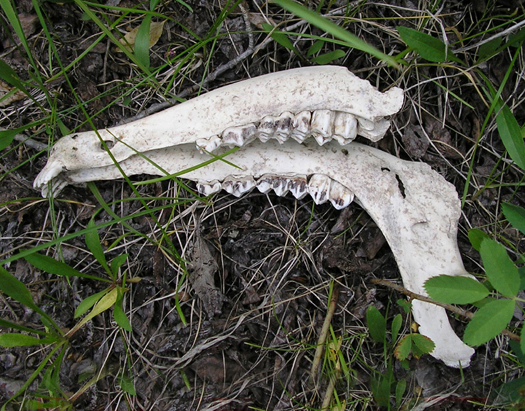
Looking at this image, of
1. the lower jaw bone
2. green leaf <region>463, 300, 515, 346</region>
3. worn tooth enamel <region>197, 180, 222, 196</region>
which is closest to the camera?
green leaf <region>463, 300, 515, 346</region>

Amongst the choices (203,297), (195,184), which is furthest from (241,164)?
(203,297)

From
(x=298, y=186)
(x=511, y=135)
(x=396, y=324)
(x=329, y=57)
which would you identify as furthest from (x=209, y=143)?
(x=511, y=135)

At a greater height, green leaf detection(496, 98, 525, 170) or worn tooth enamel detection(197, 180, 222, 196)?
green leaf detection(496, 98, 525, 170)

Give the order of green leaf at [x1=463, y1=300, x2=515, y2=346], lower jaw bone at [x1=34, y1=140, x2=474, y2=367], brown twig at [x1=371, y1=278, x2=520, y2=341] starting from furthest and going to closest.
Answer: lower jaw bone at [x1=34, y1=140, x2=474, y2=367], brown twig at [x1=371, y1=278, x2=520, y2=341], green leaf at [x1=463, y1=300, x2=515, y2=346]

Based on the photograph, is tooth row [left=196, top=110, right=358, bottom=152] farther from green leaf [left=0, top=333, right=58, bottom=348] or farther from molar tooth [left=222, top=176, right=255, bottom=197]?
green leaf [left=0, top=333, right=58, bottom=348]

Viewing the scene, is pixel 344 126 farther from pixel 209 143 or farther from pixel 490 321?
pixel 490 321

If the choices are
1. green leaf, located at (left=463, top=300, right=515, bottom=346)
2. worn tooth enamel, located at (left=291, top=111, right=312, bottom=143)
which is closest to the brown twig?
green leaf, located at (left=463, top=300, right=515, bottom=346)

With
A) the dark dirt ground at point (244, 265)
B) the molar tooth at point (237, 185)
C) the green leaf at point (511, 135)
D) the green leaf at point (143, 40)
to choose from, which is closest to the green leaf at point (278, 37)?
the dark dirt ground at point (244, 265)
